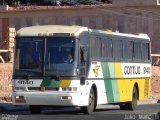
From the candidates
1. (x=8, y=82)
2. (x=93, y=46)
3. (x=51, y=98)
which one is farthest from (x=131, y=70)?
(x=8, y=82)

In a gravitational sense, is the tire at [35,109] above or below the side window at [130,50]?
below

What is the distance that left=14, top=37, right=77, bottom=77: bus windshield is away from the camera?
2252cm

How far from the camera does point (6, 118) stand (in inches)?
814

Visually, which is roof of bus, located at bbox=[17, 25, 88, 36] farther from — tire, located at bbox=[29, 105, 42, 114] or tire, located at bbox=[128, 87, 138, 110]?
tire, located at bbox=[128, 87, 138, 110]

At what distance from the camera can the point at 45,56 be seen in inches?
894

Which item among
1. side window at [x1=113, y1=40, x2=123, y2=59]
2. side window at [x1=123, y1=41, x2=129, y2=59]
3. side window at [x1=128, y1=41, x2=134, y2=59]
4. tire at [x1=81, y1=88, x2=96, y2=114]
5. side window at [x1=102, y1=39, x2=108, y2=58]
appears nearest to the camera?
tire at [x1=81, y1=88, x2=96, y2=114]

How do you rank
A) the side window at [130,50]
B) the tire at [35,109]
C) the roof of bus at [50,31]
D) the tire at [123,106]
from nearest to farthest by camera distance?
1. the roof of bus at [50,31]
2. the tire at [35,109]
3. the side window at [130,50]
4. the tire at [123,106]

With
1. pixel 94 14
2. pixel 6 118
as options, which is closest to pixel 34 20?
pixel 94 14

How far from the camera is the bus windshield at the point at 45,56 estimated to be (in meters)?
22.5

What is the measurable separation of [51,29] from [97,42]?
6.80ft

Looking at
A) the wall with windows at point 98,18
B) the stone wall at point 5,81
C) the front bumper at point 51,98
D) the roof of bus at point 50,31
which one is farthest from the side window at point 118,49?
the wall with windows at point 98,18

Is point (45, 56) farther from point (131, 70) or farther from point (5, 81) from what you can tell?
point (5, 81)

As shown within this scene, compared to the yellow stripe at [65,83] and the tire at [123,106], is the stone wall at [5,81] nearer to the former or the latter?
the tire at [123,106]

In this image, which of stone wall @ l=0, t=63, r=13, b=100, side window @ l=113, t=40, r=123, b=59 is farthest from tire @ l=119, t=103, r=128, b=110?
stone wall @ l=0, t=63, r=13, b=100
